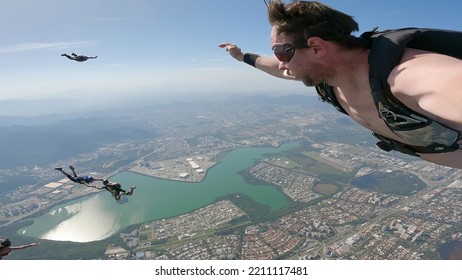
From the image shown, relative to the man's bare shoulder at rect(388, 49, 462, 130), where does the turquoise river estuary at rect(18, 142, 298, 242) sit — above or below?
below

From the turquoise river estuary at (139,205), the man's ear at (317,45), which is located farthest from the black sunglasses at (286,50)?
the turquoise river estuary at (139,205)

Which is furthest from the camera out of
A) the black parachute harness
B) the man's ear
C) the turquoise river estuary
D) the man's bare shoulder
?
the turquoise river estuary

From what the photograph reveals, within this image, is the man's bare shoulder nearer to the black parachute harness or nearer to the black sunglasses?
the black parachute harness

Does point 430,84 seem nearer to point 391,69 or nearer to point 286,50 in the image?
point 391,69

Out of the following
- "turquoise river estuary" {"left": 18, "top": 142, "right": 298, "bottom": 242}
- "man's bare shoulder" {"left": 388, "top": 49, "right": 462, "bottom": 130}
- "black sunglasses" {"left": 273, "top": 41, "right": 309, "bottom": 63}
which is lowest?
"turquoise river estuary" {"left": 18, "top": 142, "right": 298, "bottom": 242}

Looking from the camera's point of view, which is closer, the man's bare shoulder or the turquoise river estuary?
the man's bare shoulder

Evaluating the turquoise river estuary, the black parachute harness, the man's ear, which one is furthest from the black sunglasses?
the turquoise river estuary

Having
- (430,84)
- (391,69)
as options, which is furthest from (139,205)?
(430,84)
